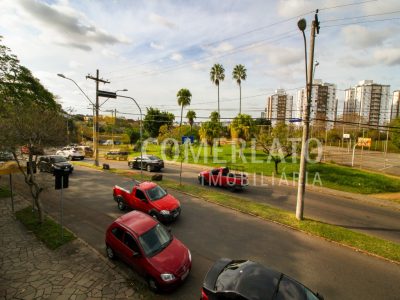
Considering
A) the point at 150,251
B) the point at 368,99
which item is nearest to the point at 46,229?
the point at 150,251

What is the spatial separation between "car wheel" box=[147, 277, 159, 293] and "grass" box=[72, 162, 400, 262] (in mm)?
7188

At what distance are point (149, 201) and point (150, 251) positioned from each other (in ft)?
14.3

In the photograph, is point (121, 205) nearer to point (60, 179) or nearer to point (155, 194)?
point (155, 194)

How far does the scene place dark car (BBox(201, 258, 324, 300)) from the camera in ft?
16.3

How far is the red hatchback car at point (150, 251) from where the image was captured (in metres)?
6.42

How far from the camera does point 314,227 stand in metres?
10.9

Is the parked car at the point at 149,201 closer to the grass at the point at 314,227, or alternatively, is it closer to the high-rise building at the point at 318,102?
the grass at the point at 314,227

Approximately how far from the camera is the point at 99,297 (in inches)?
244

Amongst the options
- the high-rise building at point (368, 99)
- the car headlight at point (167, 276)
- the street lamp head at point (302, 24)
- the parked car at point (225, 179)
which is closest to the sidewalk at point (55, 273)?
the car headlight at point (167, 276)

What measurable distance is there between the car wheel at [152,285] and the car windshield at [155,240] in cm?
65

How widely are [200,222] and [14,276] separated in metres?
7.22

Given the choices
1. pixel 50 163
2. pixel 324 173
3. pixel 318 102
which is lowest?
pixel 324 173

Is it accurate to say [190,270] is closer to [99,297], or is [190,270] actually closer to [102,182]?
[99,297]

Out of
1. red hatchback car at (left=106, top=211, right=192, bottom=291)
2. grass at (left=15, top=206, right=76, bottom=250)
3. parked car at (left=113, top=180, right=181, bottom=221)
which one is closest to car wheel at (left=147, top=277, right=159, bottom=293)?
red hatchback car at (left=106, top=211, right=192, bottom=291)
